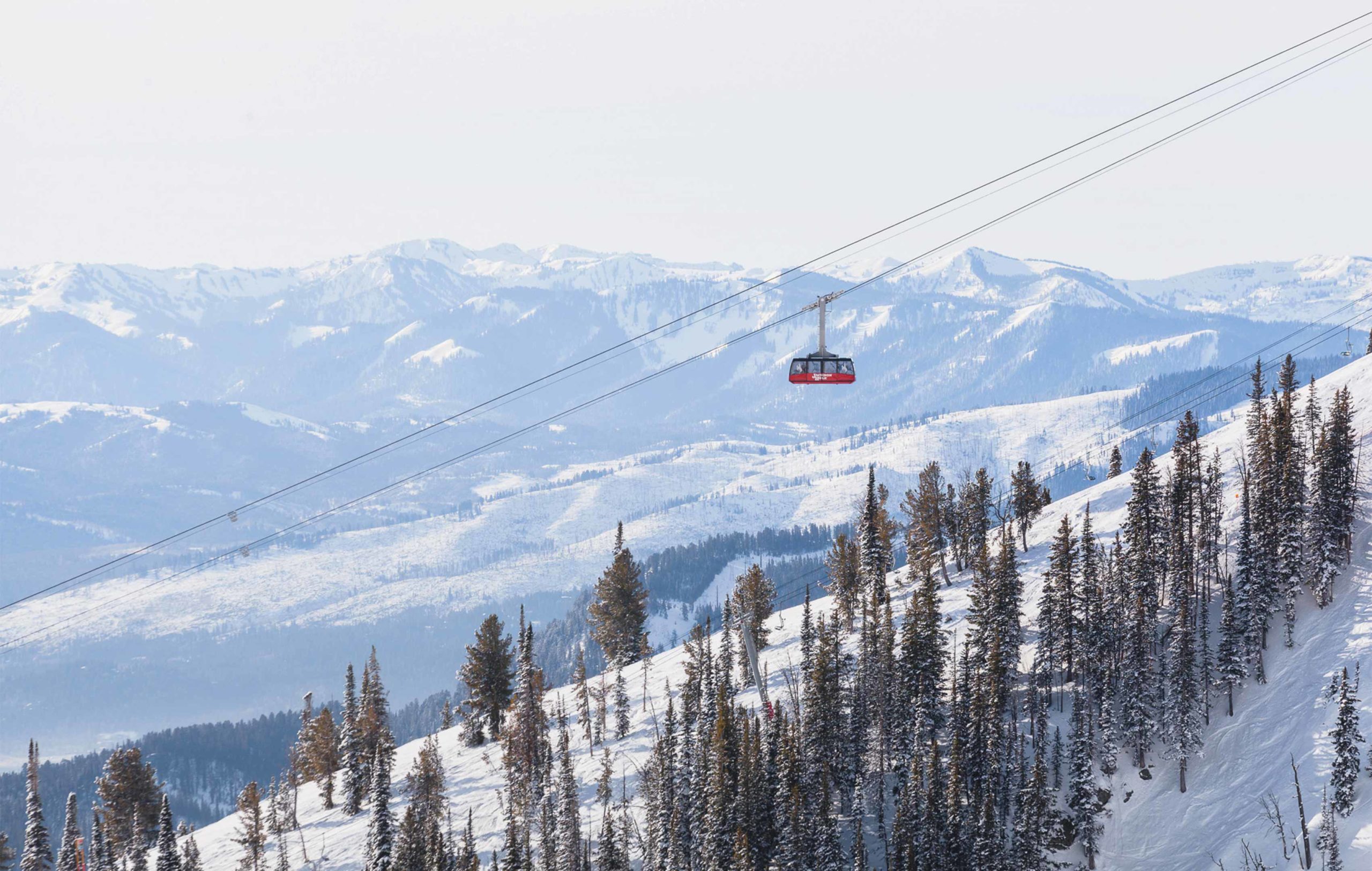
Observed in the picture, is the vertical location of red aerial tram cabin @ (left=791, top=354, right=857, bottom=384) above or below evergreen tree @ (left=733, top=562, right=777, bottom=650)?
above

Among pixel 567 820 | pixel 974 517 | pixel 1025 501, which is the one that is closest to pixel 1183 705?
pixel 974 517

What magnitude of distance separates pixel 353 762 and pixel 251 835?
455 inches

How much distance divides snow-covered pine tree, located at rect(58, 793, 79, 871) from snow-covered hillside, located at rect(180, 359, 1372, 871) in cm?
1240

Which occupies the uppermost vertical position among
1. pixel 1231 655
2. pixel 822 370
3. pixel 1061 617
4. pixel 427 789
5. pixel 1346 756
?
pixel 822 370

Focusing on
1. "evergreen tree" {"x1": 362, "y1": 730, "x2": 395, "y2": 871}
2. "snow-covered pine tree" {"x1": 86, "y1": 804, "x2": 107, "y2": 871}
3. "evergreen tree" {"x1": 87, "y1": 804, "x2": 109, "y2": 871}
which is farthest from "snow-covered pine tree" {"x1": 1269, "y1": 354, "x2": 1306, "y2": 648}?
"snow-covered pine tree" {"x1": 86, "y1": 804, "x2": 107, "y2": 871}

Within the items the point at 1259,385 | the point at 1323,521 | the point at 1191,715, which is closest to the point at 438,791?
the point at 1191,715

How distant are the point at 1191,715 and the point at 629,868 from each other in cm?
4984

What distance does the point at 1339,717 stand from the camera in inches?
3561

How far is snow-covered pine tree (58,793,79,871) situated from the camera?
113 m

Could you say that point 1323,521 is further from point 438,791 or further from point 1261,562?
point 438,791

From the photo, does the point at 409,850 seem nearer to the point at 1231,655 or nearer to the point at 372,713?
the point at 372,713

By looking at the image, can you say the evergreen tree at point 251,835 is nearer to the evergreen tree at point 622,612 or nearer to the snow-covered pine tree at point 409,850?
the snow-covered pine tree at point 409,850

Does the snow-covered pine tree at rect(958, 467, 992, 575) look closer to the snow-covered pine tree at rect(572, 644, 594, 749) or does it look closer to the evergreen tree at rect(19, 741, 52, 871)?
the snow-covered pine tree at rect(572, 644, 594, 749)

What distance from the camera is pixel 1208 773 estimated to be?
103 m
